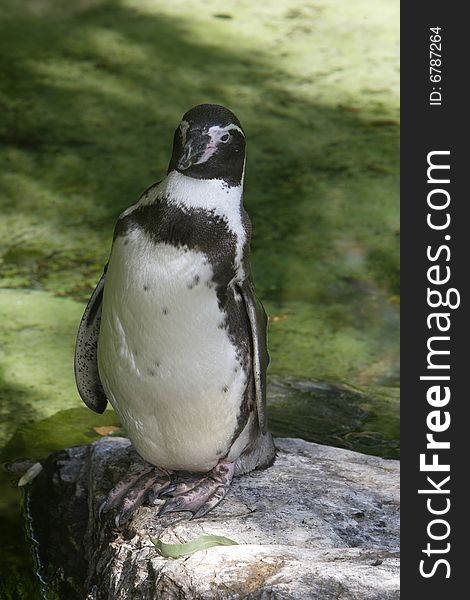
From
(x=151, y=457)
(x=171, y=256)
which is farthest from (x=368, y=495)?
(x=171, y=256)

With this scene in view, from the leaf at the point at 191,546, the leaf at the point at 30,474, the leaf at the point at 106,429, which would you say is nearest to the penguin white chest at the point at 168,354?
the leaf at the point at 191,546

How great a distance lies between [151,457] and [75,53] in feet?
17.7

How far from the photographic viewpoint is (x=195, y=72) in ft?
25.7

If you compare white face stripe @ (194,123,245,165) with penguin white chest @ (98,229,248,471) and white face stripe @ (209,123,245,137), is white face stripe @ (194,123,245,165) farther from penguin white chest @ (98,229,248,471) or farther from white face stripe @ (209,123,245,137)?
penguin white chest @ (98,229,248,471)

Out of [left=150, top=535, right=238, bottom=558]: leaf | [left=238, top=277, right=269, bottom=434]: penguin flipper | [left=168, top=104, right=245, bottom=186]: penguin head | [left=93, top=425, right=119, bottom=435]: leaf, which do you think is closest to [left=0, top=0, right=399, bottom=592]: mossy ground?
[left=93, top=425, right=119, bottom=435]: leaf

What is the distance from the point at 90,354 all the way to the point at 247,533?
0.72 metres

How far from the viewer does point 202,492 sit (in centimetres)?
313

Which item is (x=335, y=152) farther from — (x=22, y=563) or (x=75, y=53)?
(x=22, y=563)

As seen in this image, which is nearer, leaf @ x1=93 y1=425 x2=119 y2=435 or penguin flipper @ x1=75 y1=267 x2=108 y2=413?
penguin flipper @ x1=75 y1=267 x2=108 y2=413

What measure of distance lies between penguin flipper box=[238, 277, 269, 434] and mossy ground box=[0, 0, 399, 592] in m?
1.23

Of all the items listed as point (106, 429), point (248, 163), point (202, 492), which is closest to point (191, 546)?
point (202, 492)

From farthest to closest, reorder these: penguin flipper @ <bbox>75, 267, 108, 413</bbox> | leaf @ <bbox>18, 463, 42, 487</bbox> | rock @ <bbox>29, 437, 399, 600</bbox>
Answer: leaf @ <bbox>18, 463, 42, 487</bbox> → penguin flipper @ <bbox>75, 267, 108, 413</bbox> → rock @ <bbox>29, 437, 399, 600</bbox>

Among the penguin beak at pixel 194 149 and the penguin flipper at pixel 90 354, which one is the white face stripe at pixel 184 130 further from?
the penguin flipper at pixel 90 354

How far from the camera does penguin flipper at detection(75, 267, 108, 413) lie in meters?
3.26
